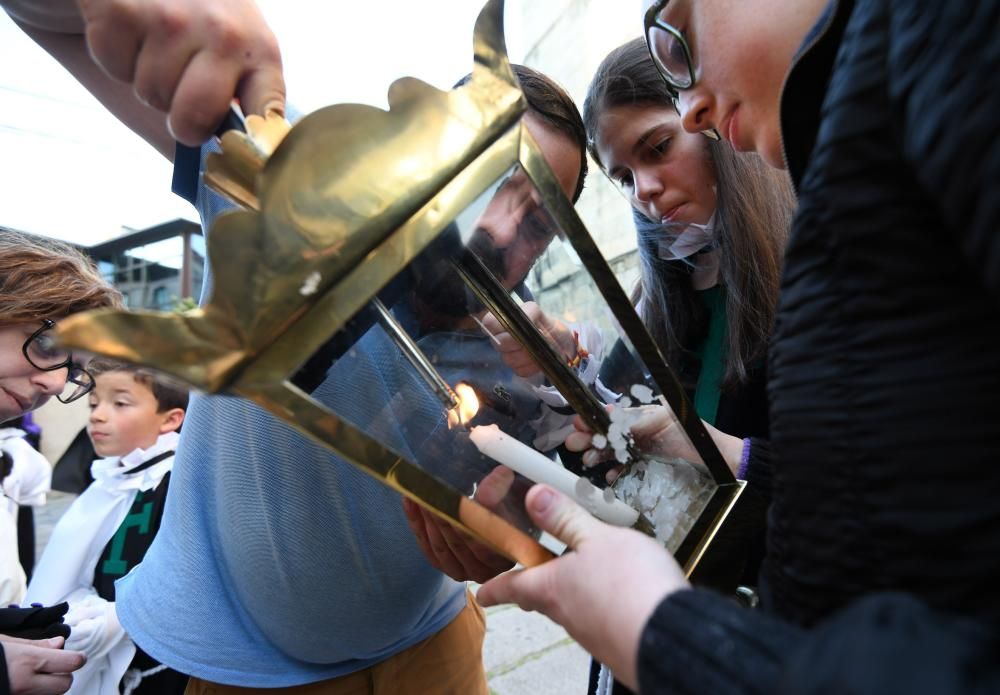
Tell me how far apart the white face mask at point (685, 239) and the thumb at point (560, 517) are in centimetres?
96

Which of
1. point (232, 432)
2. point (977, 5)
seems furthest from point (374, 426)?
point (977, 5)

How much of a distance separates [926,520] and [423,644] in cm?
82

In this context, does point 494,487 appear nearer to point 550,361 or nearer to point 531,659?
point 550,361

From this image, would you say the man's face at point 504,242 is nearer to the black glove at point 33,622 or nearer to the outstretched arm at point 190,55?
the outstretched arm at point 190,55

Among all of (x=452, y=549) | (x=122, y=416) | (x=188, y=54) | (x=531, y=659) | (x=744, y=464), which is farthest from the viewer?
(x=531, y=659)

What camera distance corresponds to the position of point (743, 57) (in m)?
0.61

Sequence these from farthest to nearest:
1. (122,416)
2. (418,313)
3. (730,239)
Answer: (122,416) < (730,239) < (418,313)

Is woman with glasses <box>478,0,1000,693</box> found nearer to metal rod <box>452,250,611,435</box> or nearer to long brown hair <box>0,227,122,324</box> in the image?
metal rod <box>452,250,611,435</box>

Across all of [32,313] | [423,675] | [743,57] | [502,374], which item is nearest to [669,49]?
[743,57]

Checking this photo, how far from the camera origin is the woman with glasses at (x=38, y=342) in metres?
0.97

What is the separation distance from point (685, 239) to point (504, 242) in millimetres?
870

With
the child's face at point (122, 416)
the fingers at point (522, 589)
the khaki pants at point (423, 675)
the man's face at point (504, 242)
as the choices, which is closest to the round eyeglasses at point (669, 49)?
the man's face at point (504, 242)

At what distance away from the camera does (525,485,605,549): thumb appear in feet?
1.41

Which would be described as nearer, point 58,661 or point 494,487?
point 494,487
